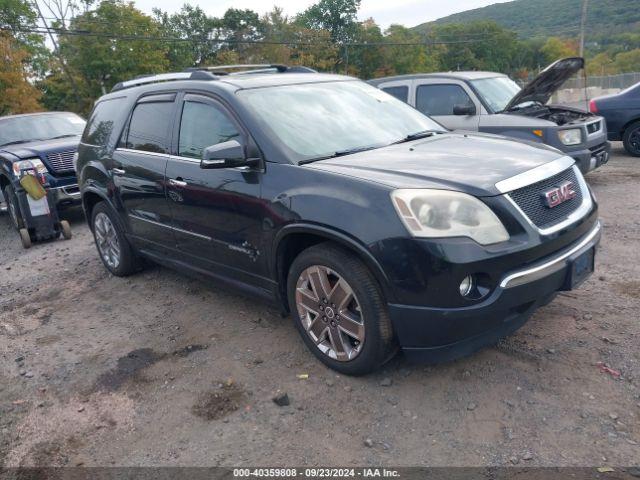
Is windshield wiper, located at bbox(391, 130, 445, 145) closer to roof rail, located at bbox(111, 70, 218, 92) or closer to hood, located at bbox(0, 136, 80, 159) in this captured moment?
roof rail, located at bbox(111, 70, 218, 92)

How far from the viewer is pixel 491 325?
9.66 feet

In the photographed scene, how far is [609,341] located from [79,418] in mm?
3378

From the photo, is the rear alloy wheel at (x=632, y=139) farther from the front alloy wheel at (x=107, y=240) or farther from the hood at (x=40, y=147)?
the hood at (x=40, y=147)

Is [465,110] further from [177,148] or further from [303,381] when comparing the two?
[303,381]

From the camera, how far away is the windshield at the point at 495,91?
8.14 m

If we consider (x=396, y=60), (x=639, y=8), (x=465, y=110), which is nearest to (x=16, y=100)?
(x=465, y=110)

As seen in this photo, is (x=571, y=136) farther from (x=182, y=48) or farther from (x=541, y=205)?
(x=182, y=48)

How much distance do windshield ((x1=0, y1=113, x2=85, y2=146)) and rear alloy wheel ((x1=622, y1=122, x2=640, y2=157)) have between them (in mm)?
10067

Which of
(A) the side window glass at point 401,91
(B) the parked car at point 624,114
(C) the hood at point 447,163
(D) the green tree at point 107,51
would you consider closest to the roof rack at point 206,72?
(C) the hood at point 447,163

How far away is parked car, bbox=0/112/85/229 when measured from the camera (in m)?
8.42

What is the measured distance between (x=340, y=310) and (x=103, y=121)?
3.64 m

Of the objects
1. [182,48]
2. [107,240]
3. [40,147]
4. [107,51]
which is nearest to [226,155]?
[107,240]

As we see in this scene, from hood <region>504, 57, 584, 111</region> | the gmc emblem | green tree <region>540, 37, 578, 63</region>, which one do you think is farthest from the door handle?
green tree <region>540, 37, 578, 63</region>

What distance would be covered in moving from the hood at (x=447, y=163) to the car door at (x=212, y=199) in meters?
0.59
